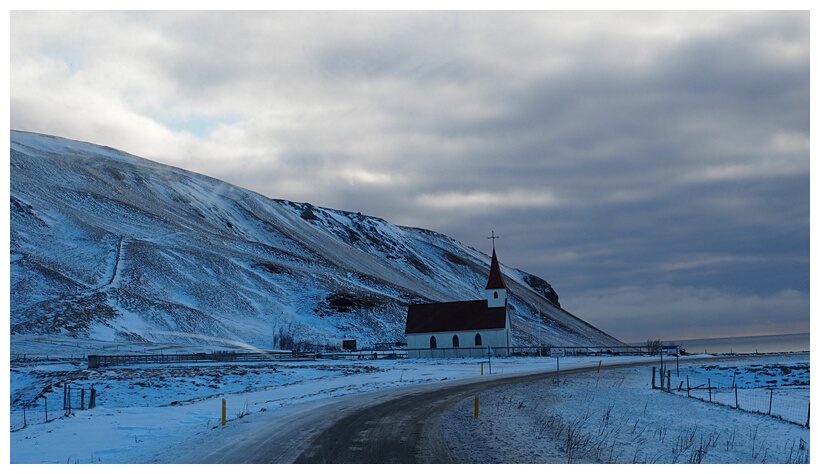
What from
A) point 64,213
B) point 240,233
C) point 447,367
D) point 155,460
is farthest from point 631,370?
point 240,233

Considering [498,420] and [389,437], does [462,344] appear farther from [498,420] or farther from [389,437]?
[389,437]

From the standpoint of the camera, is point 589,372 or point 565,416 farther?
point 589,372

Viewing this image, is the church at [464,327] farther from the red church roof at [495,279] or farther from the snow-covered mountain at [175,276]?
the snow-covered mountain at [175,276]

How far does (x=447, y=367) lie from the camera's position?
199 ft

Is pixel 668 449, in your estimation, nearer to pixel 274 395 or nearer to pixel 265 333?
pixel 274 395

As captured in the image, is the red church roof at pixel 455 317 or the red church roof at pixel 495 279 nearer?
the red church roof at pixel 455 317

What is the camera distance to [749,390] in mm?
44594

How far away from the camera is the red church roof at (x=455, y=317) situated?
79.0m

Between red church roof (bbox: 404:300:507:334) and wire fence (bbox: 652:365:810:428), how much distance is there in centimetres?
2330

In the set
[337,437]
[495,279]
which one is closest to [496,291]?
[495,279]

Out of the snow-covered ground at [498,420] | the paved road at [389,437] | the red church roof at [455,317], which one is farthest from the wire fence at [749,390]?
the red church roof at [455,317]

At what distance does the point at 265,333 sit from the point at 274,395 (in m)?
70.3

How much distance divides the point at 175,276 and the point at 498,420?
346 ft

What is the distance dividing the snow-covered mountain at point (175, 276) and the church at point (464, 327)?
23.8 meters
